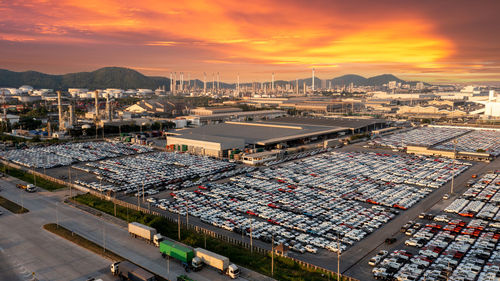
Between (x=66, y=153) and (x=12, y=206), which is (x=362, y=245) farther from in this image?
(x=66, y=153)

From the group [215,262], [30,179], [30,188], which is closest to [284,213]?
[215,262]

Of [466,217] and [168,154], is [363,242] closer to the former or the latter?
[466,217]

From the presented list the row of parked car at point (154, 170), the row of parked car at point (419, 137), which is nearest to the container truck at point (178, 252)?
the row of parked car at point (154, 170)

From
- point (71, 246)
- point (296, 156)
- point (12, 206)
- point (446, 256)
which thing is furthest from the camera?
point (296, 156)

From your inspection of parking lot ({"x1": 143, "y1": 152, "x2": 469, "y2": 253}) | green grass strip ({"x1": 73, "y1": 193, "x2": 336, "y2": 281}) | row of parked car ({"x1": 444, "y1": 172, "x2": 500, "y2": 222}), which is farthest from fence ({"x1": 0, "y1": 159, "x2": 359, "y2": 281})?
row of parked car ({"x1": 444, "y1": 172, "x2": 500, "y2": 222})

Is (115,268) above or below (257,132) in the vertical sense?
below

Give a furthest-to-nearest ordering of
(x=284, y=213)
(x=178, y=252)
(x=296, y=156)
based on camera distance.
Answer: (x=296, y=156), (x=284, y=213), (x=178, y=252)

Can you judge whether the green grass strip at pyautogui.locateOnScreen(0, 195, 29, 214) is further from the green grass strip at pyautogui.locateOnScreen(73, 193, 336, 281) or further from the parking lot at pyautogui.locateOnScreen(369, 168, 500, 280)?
the parking lot at pyautogui.locateOnScreen(369, 168, 500, 280)

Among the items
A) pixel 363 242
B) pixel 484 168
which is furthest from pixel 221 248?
pixel 484 168

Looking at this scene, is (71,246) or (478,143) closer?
(71,246)
